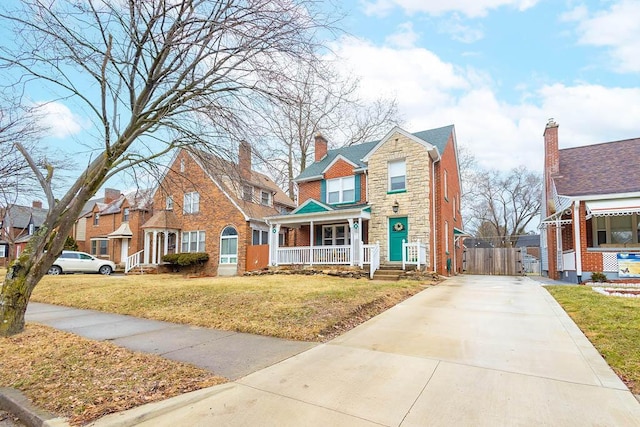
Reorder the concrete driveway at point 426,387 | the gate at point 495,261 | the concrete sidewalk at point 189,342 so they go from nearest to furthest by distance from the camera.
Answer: the concrete driveway at point 426,387 → the concrete sidewalk at point 189,342 → the gate at point 495,261

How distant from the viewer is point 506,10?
9.76 meters

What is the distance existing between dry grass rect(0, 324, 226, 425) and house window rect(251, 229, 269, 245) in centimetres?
1456

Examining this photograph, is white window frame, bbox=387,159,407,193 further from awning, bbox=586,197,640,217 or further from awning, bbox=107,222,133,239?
awning, bbox=107,222,133,239

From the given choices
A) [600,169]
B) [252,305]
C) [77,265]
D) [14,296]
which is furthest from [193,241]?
[600,169]

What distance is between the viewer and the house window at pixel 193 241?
832 inches

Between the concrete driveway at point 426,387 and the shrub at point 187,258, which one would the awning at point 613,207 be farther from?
the shrub at point 187,258

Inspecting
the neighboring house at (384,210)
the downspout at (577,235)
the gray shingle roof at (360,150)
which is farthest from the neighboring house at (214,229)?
the downspout at (577,235)

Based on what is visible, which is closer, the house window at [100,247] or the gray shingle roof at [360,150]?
the gray shingle roof at [360,150]

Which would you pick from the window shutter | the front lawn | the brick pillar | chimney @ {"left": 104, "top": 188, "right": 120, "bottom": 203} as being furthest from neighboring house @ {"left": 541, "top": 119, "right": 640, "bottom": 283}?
chimney @ {"left": 104, "top": 188, "right": 120, "bottom": 203}

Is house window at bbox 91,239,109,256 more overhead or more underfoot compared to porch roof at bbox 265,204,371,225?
more underfoot

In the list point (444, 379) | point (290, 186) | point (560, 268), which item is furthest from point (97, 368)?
point (290, 186)

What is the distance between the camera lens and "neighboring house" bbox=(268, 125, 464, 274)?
1562cm

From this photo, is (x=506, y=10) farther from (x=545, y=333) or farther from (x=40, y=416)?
(x=40, y=416)

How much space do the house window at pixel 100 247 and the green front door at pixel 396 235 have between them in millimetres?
24104
